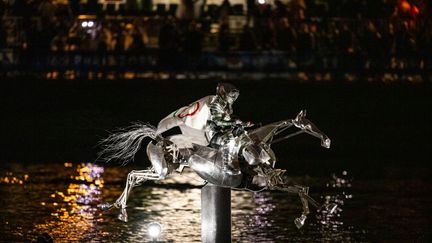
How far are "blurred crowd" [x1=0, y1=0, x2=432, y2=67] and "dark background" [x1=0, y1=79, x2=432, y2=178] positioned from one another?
107 centimetres

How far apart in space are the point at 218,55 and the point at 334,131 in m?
3.47

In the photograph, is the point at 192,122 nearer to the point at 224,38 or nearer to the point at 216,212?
the point at 216,212

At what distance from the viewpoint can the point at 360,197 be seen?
546 inches

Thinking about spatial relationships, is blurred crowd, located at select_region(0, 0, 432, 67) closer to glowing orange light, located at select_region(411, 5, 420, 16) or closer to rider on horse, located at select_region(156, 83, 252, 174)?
glowing orange light, located at select_region(411, 5, 420, 16)

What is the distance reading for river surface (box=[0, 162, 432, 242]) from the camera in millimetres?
10977

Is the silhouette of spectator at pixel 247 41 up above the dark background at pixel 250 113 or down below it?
above

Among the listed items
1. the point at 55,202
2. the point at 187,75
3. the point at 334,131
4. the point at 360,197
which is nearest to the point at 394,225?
the point at 360,197

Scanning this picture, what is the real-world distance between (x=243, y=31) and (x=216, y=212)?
1252 centimetres

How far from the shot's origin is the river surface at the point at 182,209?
36.0 feet

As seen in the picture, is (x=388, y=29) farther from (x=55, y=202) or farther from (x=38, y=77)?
(x=55, y=202)

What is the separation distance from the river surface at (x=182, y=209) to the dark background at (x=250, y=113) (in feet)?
5.67

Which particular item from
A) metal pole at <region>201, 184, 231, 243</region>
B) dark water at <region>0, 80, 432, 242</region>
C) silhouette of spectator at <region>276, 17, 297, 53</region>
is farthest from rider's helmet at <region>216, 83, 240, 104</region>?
silhouette of spectator at <region>276, 17, 297, 53</region>

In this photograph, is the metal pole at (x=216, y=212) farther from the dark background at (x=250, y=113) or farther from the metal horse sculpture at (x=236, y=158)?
the dark background at (x=250, y=113)

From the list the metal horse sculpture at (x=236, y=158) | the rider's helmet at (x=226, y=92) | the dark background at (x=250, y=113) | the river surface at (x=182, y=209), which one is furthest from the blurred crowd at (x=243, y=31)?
the rider's helmet at (x=226, y=92)
